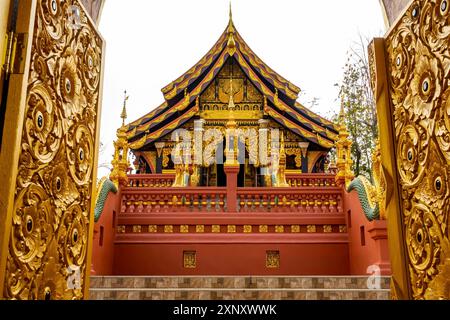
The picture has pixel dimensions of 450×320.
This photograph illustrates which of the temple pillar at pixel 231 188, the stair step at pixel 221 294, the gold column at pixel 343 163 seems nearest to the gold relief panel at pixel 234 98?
the gold column at pixel 343 163

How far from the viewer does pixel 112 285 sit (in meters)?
5.93

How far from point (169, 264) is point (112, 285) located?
A: 2192 millimetres

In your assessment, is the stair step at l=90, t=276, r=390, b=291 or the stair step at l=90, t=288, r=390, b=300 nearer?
the stair step at l=90, t=288, r=390, b=300

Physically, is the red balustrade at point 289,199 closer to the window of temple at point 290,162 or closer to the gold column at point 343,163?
the gold column at point 343,163

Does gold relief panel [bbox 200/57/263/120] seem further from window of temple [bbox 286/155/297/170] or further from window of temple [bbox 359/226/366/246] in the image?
window of temple [bbox 359/226/366/246]

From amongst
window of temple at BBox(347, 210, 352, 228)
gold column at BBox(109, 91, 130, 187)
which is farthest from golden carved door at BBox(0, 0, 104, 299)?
window of temple at BBox(347, 210, 352, 228)

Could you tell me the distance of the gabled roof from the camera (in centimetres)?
1528

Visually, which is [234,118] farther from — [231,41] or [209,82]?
[231,41]

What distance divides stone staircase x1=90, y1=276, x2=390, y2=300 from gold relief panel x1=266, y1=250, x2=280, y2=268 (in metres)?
2.25

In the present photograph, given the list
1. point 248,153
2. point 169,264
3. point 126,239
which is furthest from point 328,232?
point 248,153

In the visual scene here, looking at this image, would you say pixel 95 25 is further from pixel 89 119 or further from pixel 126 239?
pixel 126 239

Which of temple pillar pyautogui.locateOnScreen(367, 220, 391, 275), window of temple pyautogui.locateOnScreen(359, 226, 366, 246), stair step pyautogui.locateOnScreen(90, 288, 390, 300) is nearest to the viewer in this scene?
stair step pyautogui.locateOnScreen(90, 288, 390, 300)

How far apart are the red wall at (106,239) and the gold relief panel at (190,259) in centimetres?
136

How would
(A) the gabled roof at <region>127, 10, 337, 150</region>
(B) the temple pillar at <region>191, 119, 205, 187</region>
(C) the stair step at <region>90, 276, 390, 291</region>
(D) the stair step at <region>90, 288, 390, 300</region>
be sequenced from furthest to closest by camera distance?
(A) the gabled roof at <region>127, 10, 337, 150</region>, (B) the temple pillar at <region>191, 119, 205, 187</region>, (C) the stair step at <region>90, 276, 390, 291</region>, (D) the stair step at <region>90, 288, 390, 300</region>
